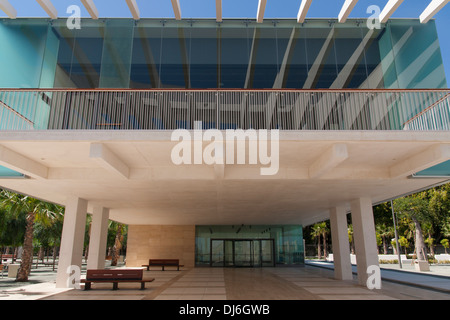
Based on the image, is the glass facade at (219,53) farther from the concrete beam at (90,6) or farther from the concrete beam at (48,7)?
the concrete beam at (90,6)

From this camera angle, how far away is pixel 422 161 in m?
8.74

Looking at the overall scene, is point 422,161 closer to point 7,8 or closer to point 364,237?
point 364,237

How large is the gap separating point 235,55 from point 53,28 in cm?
747

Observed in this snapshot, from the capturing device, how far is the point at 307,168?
403 inches

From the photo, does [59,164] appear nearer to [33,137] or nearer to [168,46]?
[33,137]

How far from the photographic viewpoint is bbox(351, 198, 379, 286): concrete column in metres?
12.8

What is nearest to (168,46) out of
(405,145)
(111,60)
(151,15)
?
(151,15)

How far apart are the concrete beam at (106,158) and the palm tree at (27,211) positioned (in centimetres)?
1030

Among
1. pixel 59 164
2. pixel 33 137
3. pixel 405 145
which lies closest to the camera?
pixel 33 137

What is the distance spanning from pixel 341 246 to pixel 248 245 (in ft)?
36.7

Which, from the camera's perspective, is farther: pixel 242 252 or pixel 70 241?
pixel 242 252

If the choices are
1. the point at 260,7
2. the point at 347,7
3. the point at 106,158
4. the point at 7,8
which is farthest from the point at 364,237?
the point at 7,8

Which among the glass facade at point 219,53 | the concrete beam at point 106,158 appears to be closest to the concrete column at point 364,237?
the glass facade at point 219,53

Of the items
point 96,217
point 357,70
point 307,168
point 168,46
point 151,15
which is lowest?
point 96,217
